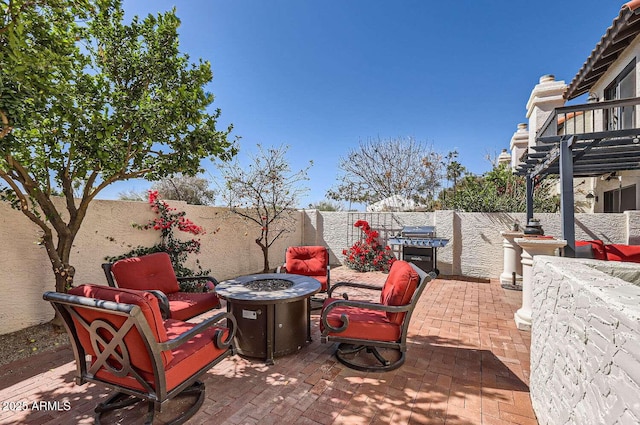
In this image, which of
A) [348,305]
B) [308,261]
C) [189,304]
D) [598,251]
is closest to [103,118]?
[189,304]

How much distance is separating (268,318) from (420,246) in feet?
17.7

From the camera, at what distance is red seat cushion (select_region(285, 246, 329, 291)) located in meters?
5.32

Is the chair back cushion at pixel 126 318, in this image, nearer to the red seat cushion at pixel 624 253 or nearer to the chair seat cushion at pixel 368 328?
the chair seat cushion at pixel 368 328

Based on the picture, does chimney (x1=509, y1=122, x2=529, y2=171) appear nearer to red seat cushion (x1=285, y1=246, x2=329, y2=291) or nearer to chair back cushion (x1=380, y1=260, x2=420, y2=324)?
red seat cushion (x1=285, y1=246, x2=329, y2=291)

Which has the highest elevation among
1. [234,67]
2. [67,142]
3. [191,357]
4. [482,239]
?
[234,67]

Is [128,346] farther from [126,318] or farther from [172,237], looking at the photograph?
[172,237]

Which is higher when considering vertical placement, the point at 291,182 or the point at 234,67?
the point at 234,67

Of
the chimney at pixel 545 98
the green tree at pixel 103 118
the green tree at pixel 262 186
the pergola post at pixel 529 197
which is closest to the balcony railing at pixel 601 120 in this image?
the chimney at pixel 545 98

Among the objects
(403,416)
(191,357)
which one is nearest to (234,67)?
(191,357)

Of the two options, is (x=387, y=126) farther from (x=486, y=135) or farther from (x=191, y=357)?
(x=191, y=357)

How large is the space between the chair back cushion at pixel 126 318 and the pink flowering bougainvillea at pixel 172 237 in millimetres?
3562

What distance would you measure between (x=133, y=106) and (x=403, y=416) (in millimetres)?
4569

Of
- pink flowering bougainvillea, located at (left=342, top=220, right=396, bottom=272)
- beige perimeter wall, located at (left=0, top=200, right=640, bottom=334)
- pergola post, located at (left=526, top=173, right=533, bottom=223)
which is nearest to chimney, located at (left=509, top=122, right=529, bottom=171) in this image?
pergola post, located at (left=526, top=173, right=533, bottom=223)

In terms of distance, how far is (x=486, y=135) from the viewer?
48.8ft
